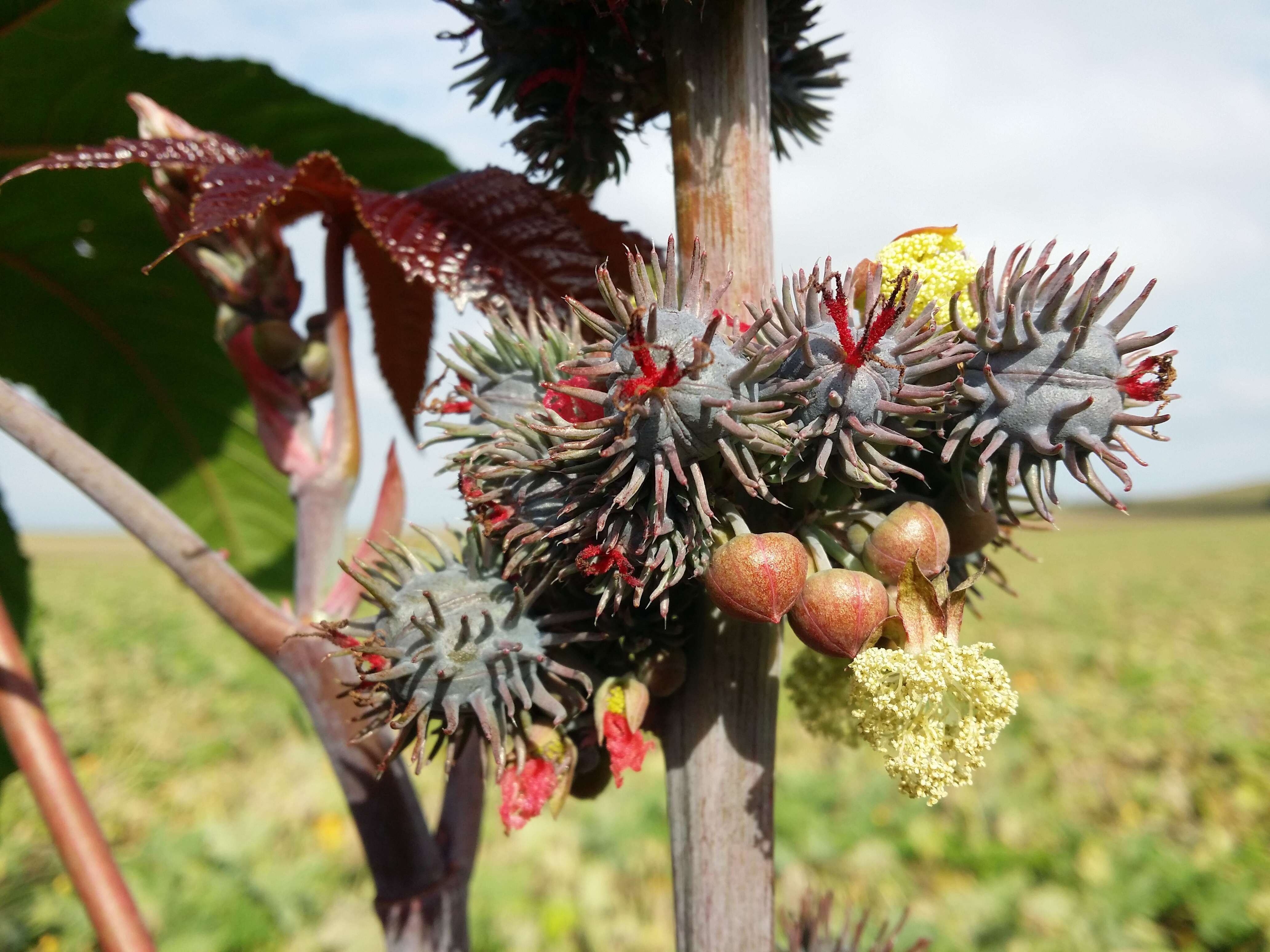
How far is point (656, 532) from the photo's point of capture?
2.65 feet

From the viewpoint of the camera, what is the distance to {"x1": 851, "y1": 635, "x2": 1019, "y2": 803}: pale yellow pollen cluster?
866mm

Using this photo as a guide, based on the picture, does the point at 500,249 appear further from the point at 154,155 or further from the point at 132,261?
the point at 132,261

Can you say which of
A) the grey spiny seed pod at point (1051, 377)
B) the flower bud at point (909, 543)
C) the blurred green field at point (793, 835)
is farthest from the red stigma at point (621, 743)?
the blurred green field at point (793, 835)

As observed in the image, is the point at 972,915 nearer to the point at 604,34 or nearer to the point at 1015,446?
the point at 1015,446

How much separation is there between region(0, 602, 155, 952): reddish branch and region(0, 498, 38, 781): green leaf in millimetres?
775

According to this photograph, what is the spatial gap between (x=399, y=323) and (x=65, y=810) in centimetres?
88

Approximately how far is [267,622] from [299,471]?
10.2 inches

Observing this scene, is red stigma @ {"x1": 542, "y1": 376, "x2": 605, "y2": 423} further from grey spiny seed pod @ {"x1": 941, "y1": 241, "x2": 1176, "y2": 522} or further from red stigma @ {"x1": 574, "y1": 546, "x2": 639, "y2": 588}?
grey spiny seed pod @ {"x1": 941, "y1": 241, "x2": 1176, "y2": 522}

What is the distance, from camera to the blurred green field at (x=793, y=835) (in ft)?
13.8

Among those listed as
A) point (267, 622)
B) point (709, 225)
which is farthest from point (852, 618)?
point (267, 622)

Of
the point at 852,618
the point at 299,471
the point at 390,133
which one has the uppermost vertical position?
the point at 390,133

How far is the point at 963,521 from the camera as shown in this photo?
97 centimetres

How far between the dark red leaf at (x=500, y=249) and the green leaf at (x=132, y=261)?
81 cm

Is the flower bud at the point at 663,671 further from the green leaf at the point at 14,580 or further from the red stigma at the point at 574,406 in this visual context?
the green leaf at the point at 14,580
